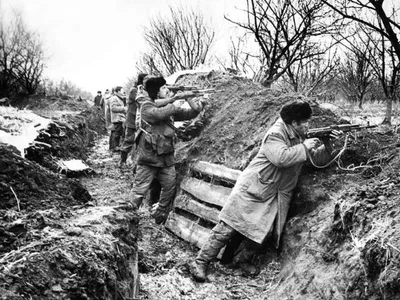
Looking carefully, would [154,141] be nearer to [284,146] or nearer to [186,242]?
[186,242]

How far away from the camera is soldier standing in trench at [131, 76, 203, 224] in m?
5.21

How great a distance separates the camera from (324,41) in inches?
445

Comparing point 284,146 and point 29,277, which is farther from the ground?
point 284,146

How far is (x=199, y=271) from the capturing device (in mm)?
3857

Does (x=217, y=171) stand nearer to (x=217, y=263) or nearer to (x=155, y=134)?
(x=155, y=134)

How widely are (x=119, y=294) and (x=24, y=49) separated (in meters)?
27.2

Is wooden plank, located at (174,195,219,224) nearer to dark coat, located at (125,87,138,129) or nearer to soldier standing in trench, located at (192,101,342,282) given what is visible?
soldier standing in trench, located at (192,101,342,282)

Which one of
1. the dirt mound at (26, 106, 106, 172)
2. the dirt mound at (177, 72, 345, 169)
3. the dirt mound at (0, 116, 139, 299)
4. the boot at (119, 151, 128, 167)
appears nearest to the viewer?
the dirt mound at (0, 116, 139, 299)

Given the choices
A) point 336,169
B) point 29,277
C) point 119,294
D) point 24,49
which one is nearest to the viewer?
point 29,277

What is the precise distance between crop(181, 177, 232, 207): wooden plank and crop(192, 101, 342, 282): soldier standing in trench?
748 millimetres

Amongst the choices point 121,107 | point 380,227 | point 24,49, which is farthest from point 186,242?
point 24,49

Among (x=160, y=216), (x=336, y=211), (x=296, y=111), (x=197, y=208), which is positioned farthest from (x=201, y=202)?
(x=336, y=211)

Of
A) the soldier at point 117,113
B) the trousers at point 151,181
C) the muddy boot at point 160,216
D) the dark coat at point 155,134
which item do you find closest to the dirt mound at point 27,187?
the trousers at point 151,181

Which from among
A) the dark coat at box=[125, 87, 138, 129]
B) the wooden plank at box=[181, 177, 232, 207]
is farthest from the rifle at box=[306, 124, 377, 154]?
the dark coat at box=[125, 87, 138, 129]
